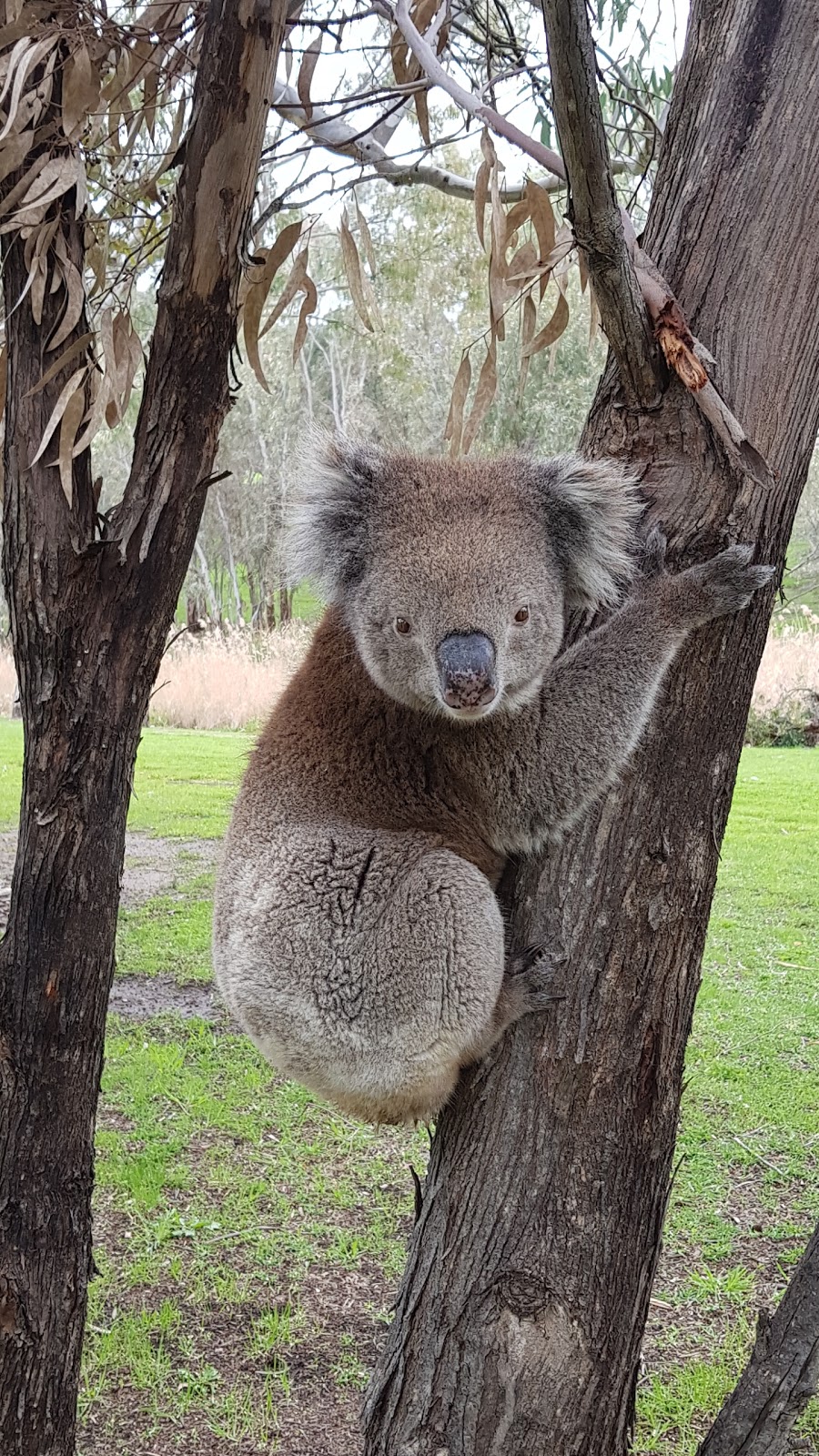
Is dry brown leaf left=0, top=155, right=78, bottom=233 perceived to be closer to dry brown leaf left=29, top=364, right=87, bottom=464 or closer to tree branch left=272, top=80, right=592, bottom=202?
dry brown leaf left=29, top=364, right=87, bottom=464

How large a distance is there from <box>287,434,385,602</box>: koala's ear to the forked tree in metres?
0.25

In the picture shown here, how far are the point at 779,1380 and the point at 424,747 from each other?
119 centimetres

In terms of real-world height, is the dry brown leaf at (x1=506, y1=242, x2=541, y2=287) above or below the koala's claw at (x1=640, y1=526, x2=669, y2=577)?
above

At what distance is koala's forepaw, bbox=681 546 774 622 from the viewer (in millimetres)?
1698

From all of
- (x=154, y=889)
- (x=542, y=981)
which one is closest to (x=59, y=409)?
(x=542, y=981)

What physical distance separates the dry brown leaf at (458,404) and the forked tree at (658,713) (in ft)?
2.17

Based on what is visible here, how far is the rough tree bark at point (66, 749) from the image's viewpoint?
2004 millimetres

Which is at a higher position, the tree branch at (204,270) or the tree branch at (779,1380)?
the tree branch at (204,270)

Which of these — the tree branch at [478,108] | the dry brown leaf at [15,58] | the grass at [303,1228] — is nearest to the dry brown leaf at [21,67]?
the dry brown leaf at [15,58]

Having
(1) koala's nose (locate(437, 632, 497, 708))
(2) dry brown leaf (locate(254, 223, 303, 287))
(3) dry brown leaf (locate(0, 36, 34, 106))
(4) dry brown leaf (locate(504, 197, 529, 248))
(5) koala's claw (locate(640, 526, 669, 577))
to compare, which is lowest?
Answer: (1) koala's nose (locate(437, 632, 497, 708))

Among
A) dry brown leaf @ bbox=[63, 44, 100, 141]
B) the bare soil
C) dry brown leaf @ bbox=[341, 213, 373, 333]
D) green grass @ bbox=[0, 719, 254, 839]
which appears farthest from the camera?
green grass @ bbox=[0, 719, 254, 839]

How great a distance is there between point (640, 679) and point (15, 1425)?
5.81 ft

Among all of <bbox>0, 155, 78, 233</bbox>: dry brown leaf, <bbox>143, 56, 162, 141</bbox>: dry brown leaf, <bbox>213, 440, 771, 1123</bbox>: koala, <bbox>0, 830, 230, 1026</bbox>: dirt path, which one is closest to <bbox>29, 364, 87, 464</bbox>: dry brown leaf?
<bbox>0, 155, 78, 233</bbox>: dry brown leaf

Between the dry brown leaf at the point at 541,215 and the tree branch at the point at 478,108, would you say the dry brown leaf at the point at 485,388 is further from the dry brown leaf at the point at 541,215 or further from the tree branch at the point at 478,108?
the tree branch at the point at 478,108
